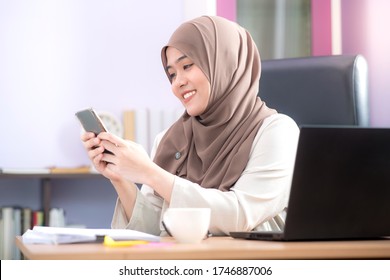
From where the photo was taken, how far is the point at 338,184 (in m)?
1.17

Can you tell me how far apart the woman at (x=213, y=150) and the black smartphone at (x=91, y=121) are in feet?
0.06

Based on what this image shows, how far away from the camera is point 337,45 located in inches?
143

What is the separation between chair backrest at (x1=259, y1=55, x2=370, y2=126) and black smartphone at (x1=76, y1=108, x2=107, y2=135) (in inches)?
28.8

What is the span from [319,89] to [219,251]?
1.16 meters

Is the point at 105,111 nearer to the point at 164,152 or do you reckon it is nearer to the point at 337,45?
the point at 337,45

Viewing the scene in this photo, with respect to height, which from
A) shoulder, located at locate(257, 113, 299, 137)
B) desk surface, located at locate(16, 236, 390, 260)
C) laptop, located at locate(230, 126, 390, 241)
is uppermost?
shoulder, located at locate(257, 113, 299, 137)

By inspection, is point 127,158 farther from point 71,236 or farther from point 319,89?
point 319,89

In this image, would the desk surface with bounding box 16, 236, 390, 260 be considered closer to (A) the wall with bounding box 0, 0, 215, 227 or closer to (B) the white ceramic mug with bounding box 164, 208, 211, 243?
(B) the white ceramic mug with bounding box 164, 208, 211, 243

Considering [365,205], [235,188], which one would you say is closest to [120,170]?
[235,188]

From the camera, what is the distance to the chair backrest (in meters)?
2.03

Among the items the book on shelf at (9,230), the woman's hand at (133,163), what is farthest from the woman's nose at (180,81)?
the book on shelf at (9,230)

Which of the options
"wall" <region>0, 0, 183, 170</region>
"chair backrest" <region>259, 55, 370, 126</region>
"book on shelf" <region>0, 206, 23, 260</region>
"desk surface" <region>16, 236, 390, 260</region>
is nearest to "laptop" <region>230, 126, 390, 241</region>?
"desk surface" <region>16, 236, 390, 260</region>

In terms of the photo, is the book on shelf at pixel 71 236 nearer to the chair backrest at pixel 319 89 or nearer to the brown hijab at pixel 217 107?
the brown hijab at pixel 217 107

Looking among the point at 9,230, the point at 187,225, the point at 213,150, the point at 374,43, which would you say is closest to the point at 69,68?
the point at 9,230
